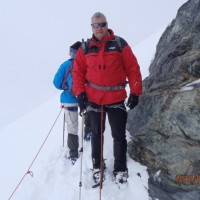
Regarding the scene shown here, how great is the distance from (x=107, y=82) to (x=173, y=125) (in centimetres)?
148

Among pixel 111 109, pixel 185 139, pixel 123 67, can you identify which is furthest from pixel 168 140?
pixel 123 67

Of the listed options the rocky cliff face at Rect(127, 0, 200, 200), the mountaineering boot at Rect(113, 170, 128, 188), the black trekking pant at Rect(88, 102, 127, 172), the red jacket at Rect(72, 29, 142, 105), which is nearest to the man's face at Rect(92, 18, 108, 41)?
the red jacket at Rect(72, 29, 142, 105)

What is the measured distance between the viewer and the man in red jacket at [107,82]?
20.1 feet

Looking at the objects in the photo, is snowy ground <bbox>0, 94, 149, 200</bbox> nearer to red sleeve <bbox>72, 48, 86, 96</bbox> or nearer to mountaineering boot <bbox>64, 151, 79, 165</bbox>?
mountaineering boot <bbox>64, 151, 79, 165</bbox>

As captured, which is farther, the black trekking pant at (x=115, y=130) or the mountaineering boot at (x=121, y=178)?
the mountaineering boot at (x=121, y=178)

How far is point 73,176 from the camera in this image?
7.20m

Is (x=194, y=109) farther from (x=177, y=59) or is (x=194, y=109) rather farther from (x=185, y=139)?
(x=177, y=59)

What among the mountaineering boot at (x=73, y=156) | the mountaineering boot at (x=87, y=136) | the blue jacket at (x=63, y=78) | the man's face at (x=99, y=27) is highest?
the man's face at (x=99, y=27)

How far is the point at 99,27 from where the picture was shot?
20.1 feet

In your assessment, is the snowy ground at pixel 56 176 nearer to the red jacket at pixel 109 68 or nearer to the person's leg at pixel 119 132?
the person's leg at pixel 119 132

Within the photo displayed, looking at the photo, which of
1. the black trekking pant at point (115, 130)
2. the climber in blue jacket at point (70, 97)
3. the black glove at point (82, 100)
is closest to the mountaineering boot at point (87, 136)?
the climber in blue jacket at point (70, 97)

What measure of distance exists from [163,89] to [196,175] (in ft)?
6.37

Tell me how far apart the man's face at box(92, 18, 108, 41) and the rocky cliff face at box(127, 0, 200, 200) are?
65.1 inches

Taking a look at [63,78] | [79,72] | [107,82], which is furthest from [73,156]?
[107,82]
